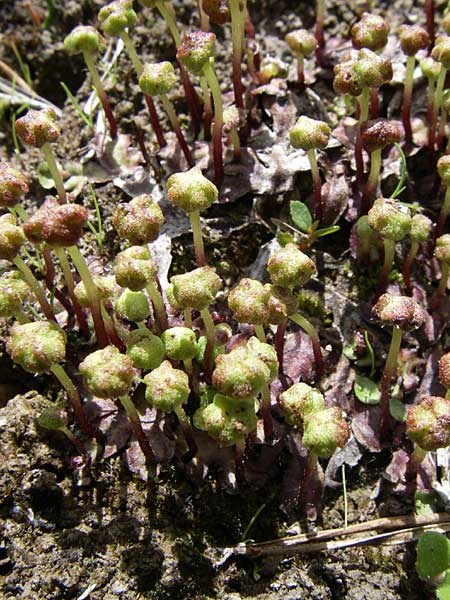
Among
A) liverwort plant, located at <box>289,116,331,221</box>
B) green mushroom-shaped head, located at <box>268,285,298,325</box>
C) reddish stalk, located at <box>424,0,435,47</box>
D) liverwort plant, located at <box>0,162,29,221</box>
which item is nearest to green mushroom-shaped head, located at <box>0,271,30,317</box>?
liverwort plant, located at <box>0,162,29,221</box>

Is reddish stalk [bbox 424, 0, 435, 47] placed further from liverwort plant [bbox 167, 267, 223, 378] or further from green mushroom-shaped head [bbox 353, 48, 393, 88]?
liverwort plant [bbox 167, 267, 223, 378]

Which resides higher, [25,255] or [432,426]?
[25,255]

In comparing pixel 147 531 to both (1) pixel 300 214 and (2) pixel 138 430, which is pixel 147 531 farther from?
(1) pixel 300 214

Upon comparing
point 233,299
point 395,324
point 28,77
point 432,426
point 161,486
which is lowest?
point 161,486

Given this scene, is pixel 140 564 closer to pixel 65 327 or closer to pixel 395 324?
pixel 65 327

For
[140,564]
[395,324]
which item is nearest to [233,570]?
[140,564]

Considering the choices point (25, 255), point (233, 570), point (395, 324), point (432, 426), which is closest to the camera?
point (432, 426)

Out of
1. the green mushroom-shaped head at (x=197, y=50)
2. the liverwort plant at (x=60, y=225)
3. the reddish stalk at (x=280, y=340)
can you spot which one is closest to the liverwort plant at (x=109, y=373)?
the liverwort plant at (x=60, y=225)
